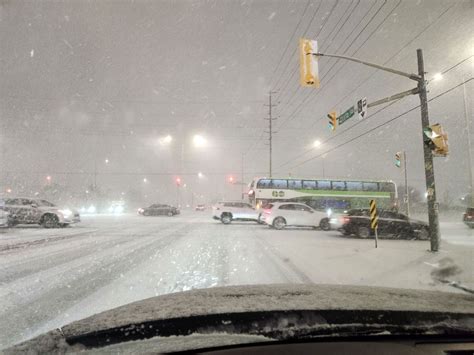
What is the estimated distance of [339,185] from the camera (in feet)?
108

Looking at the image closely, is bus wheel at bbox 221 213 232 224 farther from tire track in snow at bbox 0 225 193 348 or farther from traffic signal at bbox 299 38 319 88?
traffic signal at bbox 299 38 319 88

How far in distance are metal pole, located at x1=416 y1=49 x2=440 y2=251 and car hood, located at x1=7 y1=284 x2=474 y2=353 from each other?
9.46 metres

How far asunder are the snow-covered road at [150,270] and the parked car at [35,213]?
22.5 ft

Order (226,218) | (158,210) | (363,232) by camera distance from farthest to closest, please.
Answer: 1. (158,210)
2. (226,218)
3. (363,232)

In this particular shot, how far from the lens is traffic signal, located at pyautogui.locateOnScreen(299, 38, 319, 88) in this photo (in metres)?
10.4

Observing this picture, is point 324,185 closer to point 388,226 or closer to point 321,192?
point 321,192

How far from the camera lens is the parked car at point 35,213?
18.8 metres

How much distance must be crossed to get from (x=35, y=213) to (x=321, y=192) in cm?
2277

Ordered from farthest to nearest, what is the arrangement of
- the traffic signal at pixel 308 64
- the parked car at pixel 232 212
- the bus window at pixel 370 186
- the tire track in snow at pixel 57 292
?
the bus window at pixel 370 186 < the parked car at pixel 232 212 < the traffic signal at pixel 308 64 < the tire track in snow at pixel 57 292

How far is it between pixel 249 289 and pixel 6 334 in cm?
288

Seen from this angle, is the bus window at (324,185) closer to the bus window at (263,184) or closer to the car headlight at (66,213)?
the bus window at (263,184)

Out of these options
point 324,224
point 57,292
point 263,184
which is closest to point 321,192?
point 263,184

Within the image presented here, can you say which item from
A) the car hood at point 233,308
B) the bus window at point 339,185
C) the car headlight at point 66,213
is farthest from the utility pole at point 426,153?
the bus window at point 339,185

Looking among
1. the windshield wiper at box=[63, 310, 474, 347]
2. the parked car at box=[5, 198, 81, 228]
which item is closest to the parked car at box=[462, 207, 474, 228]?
the parked car at box=[5, 198, 81, 228]
